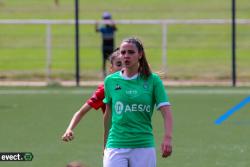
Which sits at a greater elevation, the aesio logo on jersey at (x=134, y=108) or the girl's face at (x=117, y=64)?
the girl's face at (x=117, y=64)

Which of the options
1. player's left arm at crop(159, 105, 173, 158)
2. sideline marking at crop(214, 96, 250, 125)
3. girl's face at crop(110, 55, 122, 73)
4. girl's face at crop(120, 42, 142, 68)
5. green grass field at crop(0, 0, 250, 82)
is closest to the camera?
player's left arm at crop(159, 105, 173, 158)

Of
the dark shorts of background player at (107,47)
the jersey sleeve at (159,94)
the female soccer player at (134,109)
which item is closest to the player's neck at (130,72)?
the female soccer player at (134,109)

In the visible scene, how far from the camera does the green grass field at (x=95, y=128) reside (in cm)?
1178

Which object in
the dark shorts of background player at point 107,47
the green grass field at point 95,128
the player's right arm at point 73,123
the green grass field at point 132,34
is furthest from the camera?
the green grass field at point 132,34

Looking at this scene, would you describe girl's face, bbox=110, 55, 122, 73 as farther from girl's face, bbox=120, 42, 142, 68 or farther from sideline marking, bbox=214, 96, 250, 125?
sideline marking, bbox=214, 96, 250, 125

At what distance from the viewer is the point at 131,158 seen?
26.0 ft

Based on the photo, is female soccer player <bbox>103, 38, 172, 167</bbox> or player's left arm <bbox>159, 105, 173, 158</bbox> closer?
player's left arm <bbox>159, 105, 173, 158</bbox>

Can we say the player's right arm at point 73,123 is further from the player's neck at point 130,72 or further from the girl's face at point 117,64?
the player's neck at point 130,72

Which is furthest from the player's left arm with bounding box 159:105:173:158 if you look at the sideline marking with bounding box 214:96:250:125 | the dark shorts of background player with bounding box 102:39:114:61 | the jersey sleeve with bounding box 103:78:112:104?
the dark shorts of background player with bounding box 102:39:114:61

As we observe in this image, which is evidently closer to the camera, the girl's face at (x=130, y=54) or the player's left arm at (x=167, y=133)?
the player's left arm at (x=167, y=133)

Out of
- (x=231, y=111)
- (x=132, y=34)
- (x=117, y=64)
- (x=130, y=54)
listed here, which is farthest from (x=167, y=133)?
(x=132, y=34)

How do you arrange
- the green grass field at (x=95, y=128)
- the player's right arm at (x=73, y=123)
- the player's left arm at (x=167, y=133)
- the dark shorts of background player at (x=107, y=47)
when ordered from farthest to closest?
the dark shorts of background player at (x=107, y=47) → the green grass field at (x=95, y=128) → the player's right arm at (x=73, y=123) → the player's left arm at (x=167, y=133)

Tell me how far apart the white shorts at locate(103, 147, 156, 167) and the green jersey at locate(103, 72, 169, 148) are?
0.05 meters

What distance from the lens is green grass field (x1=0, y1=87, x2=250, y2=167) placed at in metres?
11.8
